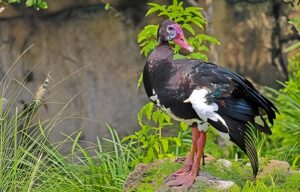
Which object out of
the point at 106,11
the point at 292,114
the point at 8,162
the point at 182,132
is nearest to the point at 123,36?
the point at 106,11

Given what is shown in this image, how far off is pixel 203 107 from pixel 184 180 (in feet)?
1.35

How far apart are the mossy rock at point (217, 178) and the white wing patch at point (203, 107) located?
36cm

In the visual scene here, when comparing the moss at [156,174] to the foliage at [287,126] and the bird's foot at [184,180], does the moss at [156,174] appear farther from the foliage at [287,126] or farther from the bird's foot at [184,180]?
the foliage at [287,126]

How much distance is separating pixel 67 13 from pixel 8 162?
1.83 meters

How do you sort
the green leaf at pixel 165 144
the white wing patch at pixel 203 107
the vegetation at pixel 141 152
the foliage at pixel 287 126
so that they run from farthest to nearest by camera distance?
the foliage at pixel 287 126
the green leaf at pixel 165 144
the vegetation at pixel 141 152
the white wing patch at pixel 203 107

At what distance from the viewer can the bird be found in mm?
3338

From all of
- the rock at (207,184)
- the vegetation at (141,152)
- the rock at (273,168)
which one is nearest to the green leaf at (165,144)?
the vegetation at (141,152)

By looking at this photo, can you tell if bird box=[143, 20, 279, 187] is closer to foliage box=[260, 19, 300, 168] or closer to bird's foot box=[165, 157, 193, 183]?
bird's foot box=[165, 157, 193, 183]

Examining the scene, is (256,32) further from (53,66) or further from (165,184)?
(165,184)

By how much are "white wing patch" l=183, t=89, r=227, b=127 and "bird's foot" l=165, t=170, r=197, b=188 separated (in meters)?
0.33

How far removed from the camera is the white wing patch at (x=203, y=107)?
330 centimetres

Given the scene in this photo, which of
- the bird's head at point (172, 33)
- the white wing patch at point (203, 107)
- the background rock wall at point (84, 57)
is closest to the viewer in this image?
the white wing patch at point (203, 107)

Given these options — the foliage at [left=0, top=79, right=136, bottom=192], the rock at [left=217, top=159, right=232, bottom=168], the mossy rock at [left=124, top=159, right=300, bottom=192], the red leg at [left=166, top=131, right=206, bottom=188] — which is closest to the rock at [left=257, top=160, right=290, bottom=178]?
the mossy rock at [left=124, top=159, right=300, bottom=192]

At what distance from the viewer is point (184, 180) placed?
139 inches
